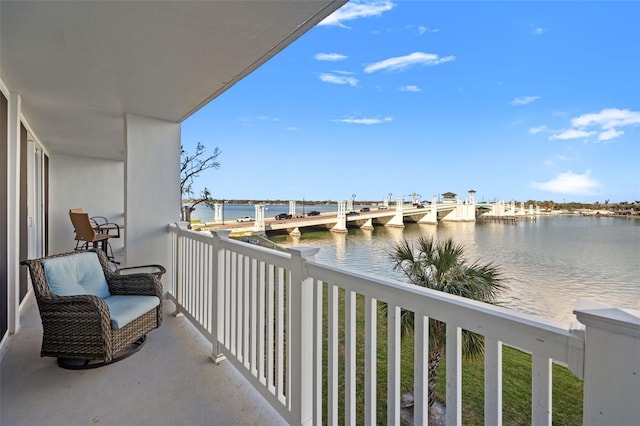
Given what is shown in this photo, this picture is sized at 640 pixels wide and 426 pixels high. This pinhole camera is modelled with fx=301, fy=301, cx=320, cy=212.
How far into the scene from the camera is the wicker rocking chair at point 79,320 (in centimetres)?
223

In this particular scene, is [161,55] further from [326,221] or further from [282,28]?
[326,221]

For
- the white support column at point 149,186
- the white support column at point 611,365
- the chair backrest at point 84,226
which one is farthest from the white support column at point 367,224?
the white support column at point 611,365

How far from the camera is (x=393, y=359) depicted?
116cm

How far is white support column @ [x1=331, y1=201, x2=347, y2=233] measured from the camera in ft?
47.3

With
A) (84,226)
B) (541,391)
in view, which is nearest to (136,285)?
(541,391)

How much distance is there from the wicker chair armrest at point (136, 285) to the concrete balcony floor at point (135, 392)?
0.49 metres

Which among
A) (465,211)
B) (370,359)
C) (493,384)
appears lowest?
(370,359)

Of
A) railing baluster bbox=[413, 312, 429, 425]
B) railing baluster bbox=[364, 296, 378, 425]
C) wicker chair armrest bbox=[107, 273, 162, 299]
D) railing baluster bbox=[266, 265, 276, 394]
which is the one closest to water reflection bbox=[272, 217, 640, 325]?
wicker chair armrest bbox=[107, 273, 162, 299]

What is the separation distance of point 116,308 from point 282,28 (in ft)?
8.31

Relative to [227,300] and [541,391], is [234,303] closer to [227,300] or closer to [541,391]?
[227,300]

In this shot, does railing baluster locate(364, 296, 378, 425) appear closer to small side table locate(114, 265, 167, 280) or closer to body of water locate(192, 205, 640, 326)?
small side table locate(114, 265, 167, 280)

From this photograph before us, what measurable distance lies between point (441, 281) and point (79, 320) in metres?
3.48

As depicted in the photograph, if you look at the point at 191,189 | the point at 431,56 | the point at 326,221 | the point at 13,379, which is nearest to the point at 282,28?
the point at 13,379

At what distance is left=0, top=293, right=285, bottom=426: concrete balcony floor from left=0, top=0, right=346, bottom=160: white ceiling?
8.19ft
